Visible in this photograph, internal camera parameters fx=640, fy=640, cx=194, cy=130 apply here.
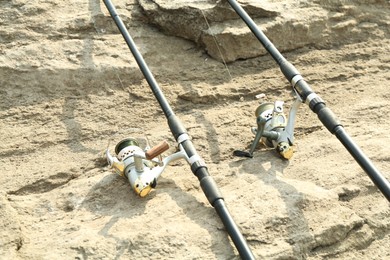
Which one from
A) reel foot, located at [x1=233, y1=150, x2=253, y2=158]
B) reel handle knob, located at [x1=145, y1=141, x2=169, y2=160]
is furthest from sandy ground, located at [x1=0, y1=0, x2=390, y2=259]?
reel handle knob, located at [x1=145, y1=141, x2=169, y2=160]

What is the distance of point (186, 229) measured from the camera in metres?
3.22

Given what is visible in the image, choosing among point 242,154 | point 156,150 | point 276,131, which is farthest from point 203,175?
point 276,131

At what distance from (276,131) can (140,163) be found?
2.83 feet

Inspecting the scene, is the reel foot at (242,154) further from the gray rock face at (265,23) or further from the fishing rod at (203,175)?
the gray rock face at (265,23)

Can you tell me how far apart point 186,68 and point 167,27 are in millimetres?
382

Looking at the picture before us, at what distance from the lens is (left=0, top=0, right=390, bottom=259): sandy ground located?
3.20 m

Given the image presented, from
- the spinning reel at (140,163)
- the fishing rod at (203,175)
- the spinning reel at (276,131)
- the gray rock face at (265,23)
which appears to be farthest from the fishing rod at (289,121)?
the gray rock face at (265,23)

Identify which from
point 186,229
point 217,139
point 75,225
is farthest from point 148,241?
point 217,139

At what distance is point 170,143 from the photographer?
4047mm

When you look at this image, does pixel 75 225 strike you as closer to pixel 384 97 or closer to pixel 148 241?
pixel 148 241

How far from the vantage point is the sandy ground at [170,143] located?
3203mm

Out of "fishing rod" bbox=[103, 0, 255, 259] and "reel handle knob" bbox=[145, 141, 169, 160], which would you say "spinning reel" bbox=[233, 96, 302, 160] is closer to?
"fishing rod" bbox=[103, 0, 255, 259]

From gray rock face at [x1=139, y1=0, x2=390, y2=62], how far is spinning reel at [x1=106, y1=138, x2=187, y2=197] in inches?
52.5

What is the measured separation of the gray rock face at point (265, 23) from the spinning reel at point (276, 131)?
3.15 ft
